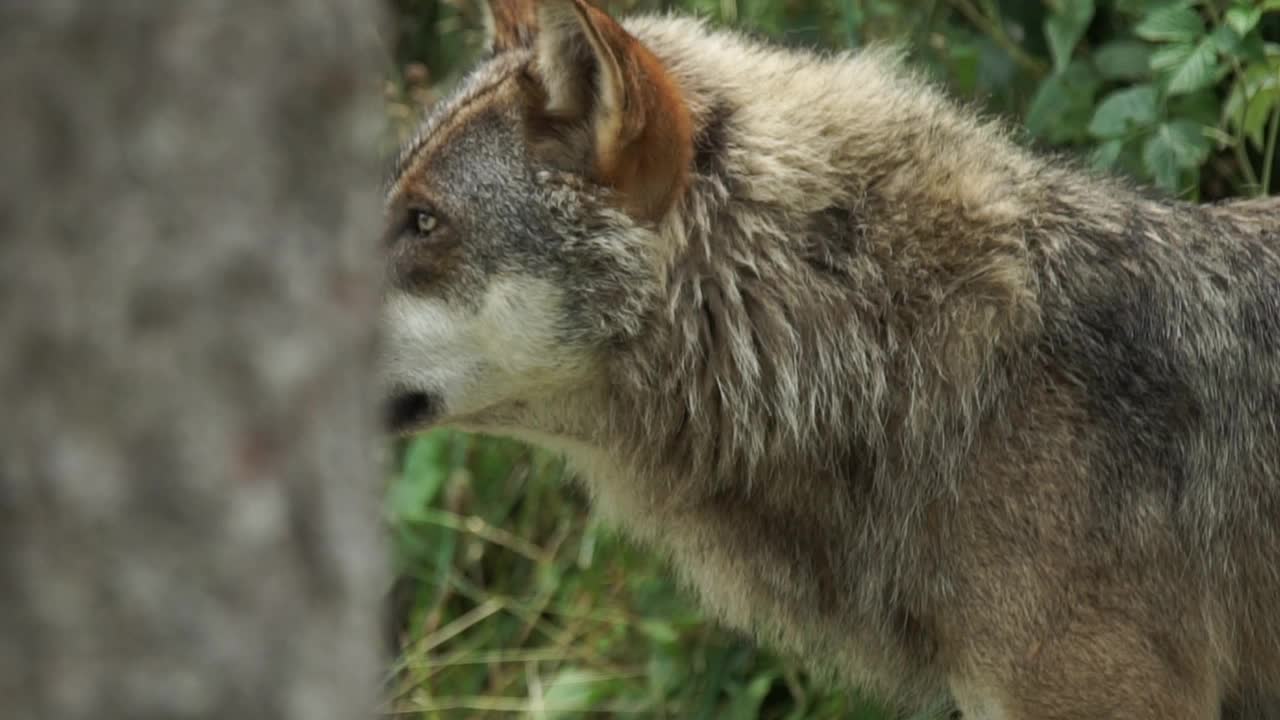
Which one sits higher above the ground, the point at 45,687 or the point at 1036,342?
the point at 45,687

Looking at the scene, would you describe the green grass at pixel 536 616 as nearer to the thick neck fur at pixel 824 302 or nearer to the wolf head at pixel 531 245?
the thick neck fur at pixel 824 302

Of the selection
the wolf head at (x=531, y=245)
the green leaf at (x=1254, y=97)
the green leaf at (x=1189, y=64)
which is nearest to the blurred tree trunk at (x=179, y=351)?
the wolf head at (x=531, y=245)

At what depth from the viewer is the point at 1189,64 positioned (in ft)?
13.5

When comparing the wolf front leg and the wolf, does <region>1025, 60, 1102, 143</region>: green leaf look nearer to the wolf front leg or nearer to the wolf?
the wolf

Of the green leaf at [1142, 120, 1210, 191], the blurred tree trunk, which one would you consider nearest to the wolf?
the green leaf at [1142, 120, 1210, 191]

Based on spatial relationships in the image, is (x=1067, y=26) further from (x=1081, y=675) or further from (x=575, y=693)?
(x=575, y=693)

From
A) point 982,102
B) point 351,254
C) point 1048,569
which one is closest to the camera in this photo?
point 351,254

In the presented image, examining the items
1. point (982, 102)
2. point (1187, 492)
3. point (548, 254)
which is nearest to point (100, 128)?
point (548, 254)

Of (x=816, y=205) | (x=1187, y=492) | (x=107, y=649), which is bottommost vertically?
(x=1187, y=492)

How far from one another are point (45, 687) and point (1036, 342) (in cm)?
248

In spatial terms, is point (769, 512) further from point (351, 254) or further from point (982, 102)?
point (351, 254)

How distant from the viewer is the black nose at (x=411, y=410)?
3520 mm

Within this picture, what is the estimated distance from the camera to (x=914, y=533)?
3.56 metres

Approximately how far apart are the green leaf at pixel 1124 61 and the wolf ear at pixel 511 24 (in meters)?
1.57
